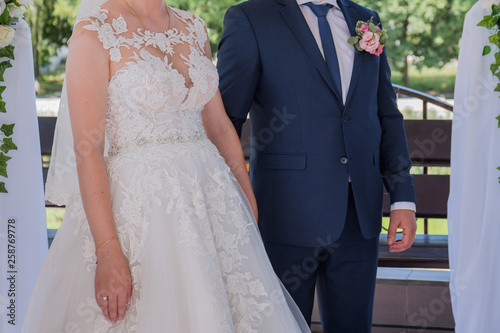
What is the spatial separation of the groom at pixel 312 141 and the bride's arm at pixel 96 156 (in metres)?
0.53

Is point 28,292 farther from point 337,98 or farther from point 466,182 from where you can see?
point 466,182

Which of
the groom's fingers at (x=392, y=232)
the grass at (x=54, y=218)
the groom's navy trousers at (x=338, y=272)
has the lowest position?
the grass at (x=54, y=218)

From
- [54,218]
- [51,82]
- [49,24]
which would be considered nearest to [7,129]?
[54,218]

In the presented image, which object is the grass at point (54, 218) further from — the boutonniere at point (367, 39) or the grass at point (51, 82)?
the grass at point (51, 82)

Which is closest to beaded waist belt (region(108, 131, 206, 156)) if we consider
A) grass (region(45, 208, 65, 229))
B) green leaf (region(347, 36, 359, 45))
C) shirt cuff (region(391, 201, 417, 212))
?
green leaf (region(347, 36, 359, 45))

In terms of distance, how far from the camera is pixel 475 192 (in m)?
2.83

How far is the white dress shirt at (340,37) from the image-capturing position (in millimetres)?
2199

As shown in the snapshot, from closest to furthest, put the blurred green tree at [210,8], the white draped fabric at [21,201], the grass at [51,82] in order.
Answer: the white draped fabric at [21,201] < the blurred green tree at [210,8] < the grass at [51,82]

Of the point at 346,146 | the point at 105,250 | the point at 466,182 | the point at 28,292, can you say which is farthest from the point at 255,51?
the point at 28,292

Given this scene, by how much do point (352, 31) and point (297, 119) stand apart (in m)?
0.35

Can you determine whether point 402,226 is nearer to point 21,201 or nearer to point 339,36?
point 339,36

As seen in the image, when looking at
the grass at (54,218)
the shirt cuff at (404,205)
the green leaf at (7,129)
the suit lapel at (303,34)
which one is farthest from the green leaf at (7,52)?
the grass at (54,218)

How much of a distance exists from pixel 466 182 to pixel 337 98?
3.10 ft

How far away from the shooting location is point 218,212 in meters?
1.90
